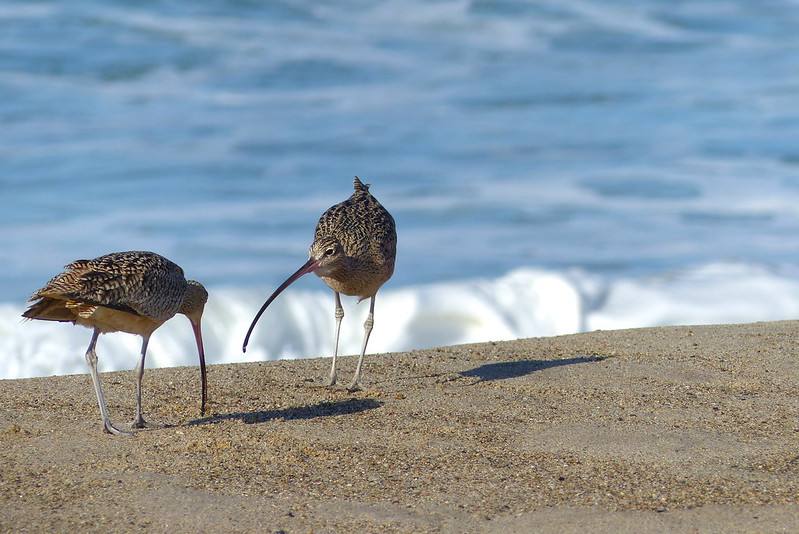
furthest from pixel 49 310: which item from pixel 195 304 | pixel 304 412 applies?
pixel 304 412

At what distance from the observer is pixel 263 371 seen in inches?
276

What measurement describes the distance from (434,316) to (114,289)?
7.17 meters

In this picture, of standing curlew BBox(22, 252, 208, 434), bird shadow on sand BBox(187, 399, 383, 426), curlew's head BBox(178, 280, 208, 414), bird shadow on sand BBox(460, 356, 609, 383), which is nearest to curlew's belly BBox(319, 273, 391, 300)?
bird shadow on sand BBox(460, 356, 609, 383)

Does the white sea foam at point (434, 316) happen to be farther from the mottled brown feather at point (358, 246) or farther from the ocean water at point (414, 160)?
the mottled brown feather at point (358, 246)

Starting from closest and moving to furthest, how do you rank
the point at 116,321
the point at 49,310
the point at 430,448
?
the point at 430,448
the point at 49,310
the point at 116,321

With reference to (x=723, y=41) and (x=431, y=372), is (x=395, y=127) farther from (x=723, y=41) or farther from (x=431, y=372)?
(x=431, y=372)

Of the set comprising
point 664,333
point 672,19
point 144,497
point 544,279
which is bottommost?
point 544,279

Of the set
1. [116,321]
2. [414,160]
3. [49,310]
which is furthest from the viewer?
[414,160]

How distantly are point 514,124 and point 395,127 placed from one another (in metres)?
2.85

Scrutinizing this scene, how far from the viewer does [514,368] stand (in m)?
6.95

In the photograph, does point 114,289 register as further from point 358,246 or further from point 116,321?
point 358,246

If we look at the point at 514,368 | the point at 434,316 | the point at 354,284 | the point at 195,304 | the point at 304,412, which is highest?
the point at 195,304

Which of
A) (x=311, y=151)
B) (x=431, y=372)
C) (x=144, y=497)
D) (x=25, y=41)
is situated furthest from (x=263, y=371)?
(x=25, y=41)

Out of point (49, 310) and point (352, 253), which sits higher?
point (49, 310)
